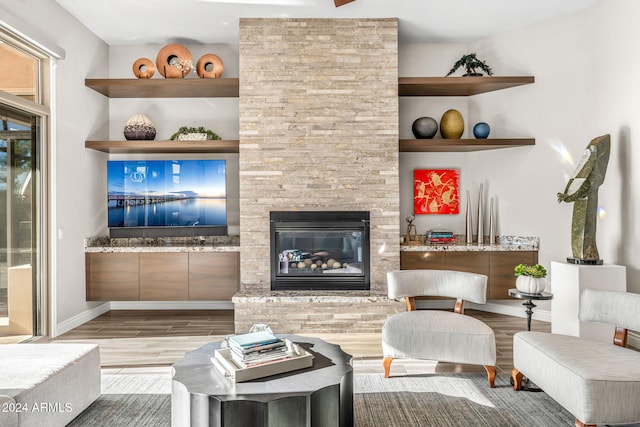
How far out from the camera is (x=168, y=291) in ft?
15.1

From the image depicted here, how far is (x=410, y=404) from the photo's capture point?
2.60m

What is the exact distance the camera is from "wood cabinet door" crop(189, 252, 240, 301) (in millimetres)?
4598

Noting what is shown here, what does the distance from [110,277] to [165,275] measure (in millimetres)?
554

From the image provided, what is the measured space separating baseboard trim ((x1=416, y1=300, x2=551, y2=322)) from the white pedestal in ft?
3.12

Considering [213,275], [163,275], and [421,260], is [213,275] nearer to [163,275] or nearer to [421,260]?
[163,275]

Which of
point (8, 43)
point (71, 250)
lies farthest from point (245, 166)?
point (8, 43)

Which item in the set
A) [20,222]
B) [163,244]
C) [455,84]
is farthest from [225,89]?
[455,84]

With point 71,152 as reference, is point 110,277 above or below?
below

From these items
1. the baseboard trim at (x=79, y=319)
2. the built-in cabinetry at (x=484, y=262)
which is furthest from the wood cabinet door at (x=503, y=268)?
the baseboard trim at (x=79, y=319)

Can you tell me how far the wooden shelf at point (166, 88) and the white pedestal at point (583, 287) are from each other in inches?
134

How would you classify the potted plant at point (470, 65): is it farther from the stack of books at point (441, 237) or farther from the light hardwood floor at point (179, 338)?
the light hardwood floor at point (179, 338)

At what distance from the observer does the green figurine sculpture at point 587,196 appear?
11.5 ft

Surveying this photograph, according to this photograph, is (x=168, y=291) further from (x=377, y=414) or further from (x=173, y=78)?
(x=377, y=414)

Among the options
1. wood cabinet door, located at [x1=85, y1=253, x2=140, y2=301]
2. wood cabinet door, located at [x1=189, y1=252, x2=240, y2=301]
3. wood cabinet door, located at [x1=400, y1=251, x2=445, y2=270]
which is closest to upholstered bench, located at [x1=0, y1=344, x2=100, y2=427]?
wood cabinet door, located at [x1=189, y1=252, x2=240, y2=301]
